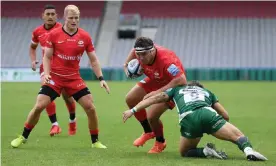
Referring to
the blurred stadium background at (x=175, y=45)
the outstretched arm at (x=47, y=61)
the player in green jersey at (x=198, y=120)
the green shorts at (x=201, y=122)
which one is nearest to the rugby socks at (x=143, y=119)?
the player in green jersey at (x=198, y=120)

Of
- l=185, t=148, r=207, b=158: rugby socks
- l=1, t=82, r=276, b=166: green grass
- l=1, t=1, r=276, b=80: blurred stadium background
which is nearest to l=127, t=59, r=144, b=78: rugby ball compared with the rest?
l=1, t=82, r=276, b=166: green grass

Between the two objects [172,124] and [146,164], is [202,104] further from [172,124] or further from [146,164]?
[172,124]

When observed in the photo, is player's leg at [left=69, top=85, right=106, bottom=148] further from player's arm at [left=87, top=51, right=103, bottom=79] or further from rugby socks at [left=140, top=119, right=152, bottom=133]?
rugby socks at [left=140, top=119, right=152, bottom=133]

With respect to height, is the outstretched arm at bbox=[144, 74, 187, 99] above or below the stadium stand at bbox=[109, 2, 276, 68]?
above

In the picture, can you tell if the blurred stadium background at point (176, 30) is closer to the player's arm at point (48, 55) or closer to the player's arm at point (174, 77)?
the player's arm at point (48, 55)

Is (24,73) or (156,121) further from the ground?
(156,121)

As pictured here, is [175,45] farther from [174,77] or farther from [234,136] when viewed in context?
[234,136]

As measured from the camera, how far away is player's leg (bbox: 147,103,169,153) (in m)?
10.5

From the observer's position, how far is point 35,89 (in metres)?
28.9

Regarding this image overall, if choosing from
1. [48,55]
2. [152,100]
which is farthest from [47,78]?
[152,100]

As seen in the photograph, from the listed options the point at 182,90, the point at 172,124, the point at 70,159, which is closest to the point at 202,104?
the point at 182,90

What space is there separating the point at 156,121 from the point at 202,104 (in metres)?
1.35

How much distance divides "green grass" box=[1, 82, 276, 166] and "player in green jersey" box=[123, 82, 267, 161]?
23 centimetres

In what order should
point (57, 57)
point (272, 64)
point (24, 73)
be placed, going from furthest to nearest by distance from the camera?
point (272, 64), point (24, 73), point (57, 57)
